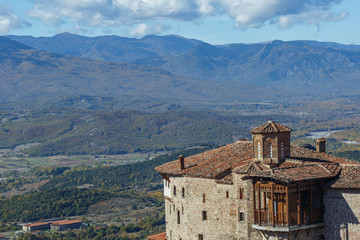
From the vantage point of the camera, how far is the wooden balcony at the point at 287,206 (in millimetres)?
41312

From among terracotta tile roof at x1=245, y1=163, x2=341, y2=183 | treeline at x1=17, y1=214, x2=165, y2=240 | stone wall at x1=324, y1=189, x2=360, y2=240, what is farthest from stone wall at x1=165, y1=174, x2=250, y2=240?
treeline at x1=17, y1=214, x2=165, y2=240

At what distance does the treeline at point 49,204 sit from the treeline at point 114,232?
63.4 feet

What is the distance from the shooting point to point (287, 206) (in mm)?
41000

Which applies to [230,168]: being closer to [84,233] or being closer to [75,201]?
[84,233]

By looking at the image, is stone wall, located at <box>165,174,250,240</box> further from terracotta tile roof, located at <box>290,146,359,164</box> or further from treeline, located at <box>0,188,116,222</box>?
treeline, located at <box>0,188,116,222</box>

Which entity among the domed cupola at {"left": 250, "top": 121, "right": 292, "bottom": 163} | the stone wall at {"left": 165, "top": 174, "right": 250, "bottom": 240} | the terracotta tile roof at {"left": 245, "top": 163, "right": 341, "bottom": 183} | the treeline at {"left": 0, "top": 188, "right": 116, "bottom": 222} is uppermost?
the domed cupola at {"left": 250, "top": 121, "right": 292, "bottom": 163}

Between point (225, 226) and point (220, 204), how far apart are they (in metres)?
1.58

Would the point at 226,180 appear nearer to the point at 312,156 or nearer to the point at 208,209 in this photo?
the point at 208,209

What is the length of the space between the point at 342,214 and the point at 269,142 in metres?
6.91

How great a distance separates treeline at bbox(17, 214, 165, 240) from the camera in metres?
118

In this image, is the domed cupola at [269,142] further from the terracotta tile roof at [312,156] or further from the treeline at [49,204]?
the treeline at [49,204]

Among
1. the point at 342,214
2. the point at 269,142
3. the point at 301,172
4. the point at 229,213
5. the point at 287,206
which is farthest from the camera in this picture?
the point at 229,213

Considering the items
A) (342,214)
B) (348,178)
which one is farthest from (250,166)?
(342,214)

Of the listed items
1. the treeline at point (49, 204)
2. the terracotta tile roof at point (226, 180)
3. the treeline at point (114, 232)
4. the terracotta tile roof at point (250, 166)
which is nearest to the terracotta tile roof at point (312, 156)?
the terracotta tile roof at point (250, 166)
